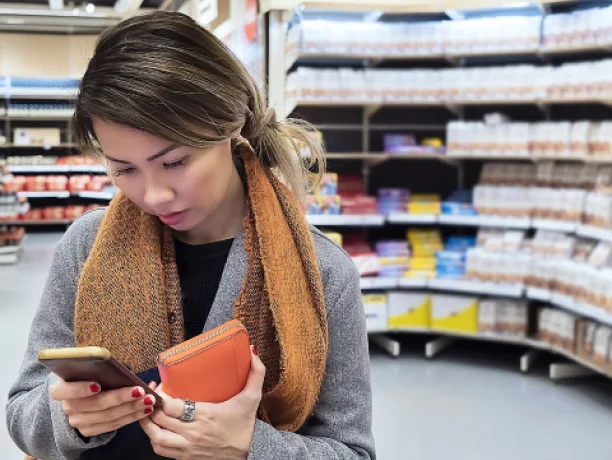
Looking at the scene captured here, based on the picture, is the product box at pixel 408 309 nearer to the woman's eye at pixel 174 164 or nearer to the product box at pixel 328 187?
the product box at pixel 328 187

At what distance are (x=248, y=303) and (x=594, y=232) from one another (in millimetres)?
3834

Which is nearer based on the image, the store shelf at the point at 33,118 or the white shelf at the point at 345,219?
the white shelf at the point at 345,219

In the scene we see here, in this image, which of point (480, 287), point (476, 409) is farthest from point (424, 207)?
point (476, 409)

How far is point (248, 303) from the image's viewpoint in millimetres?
1243

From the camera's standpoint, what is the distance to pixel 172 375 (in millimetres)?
1032

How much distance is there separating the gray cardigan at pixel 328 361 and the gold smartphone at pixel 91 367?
25 cm

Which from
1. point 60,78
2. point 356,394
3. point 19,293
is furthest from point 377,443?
point 60,78

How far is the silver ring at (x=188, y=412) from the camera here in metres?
1.03

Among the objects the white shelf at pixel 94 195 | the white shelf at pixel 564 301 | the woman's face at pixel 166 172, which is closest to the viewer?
the woman's face at pixel 166 172

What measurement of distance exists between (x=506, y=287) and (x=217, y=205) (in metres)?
4.21

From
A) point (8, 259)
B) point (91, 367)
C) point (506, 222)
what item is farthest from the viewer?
point (8, 259)

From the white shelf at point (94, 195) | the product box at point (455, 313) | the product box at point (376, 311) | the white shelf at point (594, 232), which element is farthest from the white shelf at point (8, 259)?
the white shelf at point (594, 232)

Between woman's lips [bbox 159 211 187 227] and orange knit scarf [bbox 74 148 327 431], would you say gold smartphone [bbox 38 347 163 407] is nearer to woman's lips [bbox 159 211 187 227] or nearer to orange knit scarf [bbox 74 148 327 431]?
orange knit scarf [bbox 74 148 327 431]

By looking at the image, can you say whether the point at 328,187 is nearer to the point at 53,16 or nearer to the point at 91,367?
the point at 91,367
